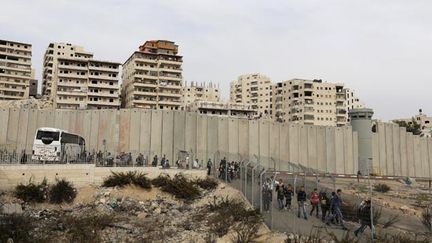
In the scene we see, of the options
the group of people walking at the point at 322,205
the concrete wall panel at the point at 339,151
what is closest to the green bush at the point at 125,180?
the group of people walking at the point at 322,205

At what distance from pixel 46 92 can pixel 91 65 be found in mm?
15138

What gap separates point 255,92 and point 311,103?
21525 millimetres

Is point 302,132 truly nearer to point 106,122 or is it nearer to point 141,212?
point 106,122

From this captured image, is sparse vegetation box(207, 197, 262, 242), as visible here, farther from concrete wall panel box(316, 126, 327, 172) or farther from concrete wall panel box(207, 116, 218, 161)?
concrete wall panel box(316, 126, 327, 172)

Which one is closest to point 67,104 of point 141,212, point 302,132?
point 302,132

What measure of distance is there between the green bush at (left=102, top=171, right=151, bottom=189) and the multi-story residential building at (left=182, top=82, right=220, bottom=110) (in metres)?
90.0

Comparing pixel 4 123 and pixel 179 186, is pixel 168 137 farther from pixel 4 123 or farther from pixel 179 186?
pixel 4 123

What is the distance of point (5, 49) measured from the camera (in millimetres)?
81750

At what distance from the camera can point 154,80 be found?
82.9 m

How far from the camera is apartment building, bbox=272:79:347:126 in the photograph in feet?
311

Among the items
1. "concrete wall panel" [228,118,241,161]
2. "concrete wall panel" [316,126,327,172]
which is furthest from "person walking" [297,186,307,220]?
"concrete wall panel" [316,126,327,172]

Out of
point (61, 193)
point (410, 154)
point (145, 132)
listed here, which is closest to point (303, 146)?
point (410, 154)

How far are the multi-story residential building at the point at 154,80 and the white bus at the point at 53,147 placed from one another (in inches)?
2082

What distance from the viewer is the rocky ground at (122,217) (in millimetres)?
15711
